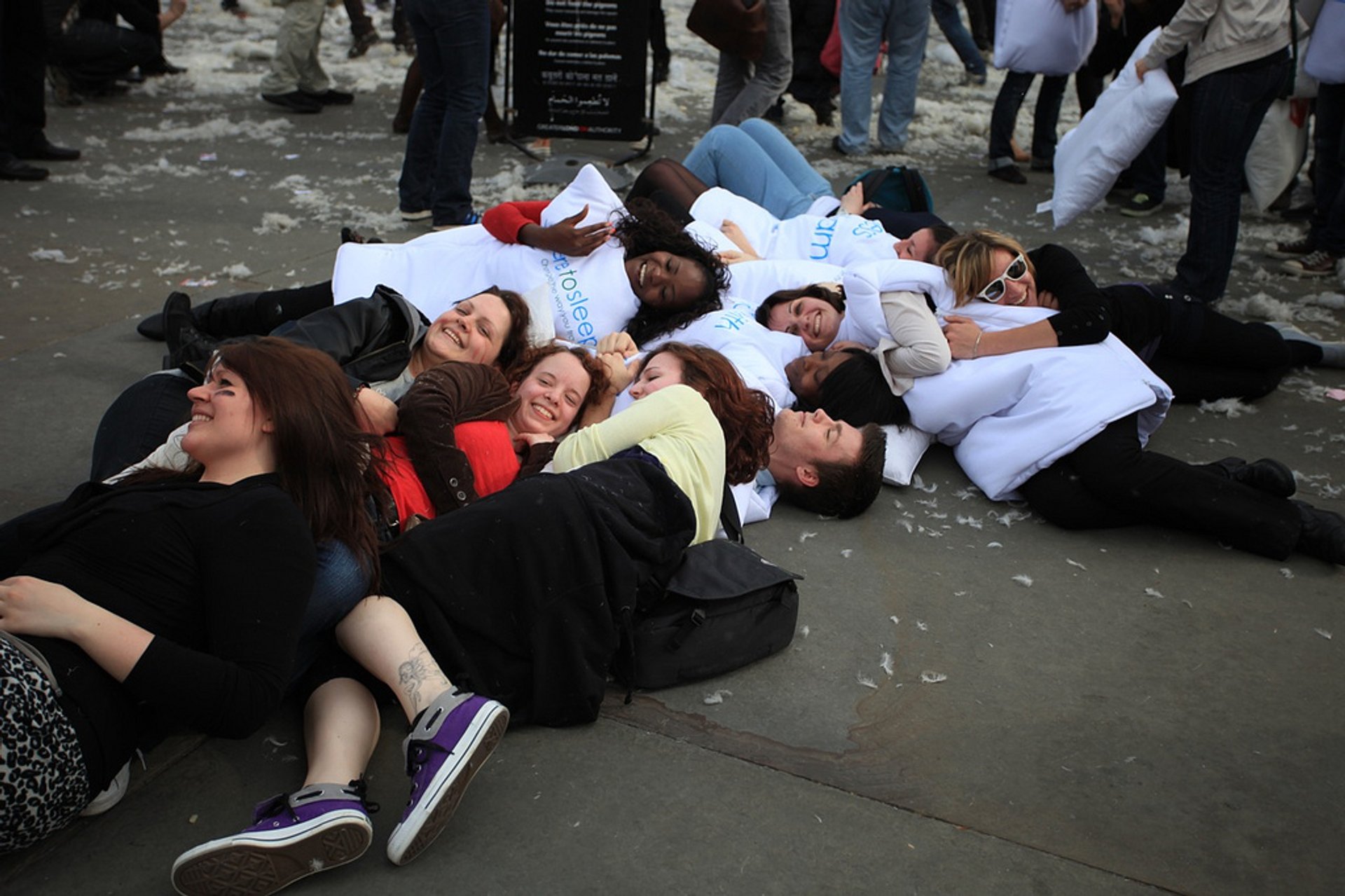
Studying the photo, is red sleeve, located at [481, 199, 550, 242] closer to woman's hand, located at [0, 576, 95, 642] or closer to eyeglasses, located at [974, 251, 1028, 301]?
eyeglasses, located at [974, 251, 1028, 301]

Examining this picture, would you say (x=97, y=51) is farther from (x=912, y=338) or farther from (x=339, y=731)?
(x=339, y=731)

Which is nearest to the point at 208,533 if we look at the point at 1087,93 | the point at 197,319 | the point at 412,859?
the point at 412,859

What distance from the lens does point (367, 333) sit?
3.20m

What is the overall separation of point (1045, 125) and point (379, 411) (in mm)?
6251

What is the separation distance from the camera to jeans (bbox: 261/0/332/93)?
25.6ft

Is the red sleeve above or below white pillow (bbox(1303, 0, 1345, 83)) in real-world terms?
below

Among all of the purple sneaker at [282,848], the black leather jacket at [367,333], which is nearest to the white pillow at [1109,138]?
the black leather jacket at [367,333]

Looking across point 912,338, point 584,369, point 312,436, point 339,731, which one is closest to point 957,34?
point 912,338

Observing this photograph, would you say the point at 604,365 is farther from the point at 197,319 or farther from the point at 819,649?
the point at 197,319

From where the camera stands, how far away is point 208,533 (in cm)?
192

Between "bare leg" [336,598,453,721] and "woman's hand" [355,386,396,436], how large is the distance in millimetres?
556

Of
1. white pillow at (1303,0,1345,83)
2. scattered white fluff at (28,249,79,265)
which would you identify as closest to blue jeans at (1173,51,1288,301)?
white pillow at (1303,0,1345,83)

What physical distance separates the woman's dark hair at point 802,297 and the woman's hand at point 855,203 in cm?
88

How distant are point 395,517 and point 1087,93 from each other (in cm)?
690
